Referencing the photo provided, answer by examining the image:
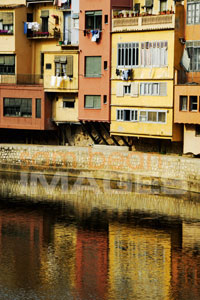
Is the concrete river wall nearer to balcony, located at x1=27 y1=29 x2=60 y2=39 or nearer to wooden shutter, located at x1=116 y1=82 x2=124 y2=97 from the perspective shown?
wooden shutter, located at x1=116 y1=82 x2=124 y2=97

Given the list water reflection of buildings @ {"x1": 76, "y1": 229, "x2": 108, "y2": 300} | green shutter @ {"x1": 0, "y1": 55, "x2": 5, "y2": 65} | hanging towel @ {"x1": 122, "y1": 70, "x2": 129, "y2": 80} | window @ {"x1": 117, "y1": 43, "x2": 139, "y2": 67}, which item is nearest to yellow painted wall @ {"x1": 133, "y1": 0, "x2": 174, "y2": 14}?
window @ {"x1": 117, "y1": 43, "x2": 139, "y2": 67}

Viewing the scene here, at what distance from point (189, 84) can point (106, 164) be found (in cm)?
783

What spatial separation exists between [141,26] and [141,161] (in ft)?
29.4

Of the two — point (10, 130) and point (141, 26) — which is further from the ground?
point (141, 26)

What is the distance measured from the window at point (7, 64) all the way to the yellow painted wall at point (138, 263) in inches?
889

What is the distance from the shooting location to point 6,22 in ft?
212

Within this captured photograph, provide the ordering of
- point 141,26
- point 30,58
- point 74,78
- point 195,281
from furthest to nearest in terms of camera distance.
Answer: point 30,58 → point 74,78 → point 141,26 → point 195,281

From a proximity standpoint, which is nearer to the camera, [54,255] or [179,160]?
[54,255]

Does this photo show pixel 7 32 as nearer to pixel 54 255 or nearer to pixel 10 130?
pixel 10 130

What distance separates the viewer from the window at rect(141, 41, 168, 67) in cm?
5600

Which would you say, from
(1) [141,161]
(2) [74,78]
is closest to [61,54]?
(2) [74,78]

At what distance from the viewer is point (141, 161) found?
55.4 meters

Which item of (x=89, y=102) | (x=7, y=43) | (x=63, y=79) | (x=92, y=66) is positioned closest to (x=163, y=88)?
(x=92, y=66)

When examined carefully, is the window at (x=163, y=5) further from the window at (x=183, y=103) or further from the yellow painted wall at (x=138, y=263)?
the yellow painted wall at (x=138, y=263)
